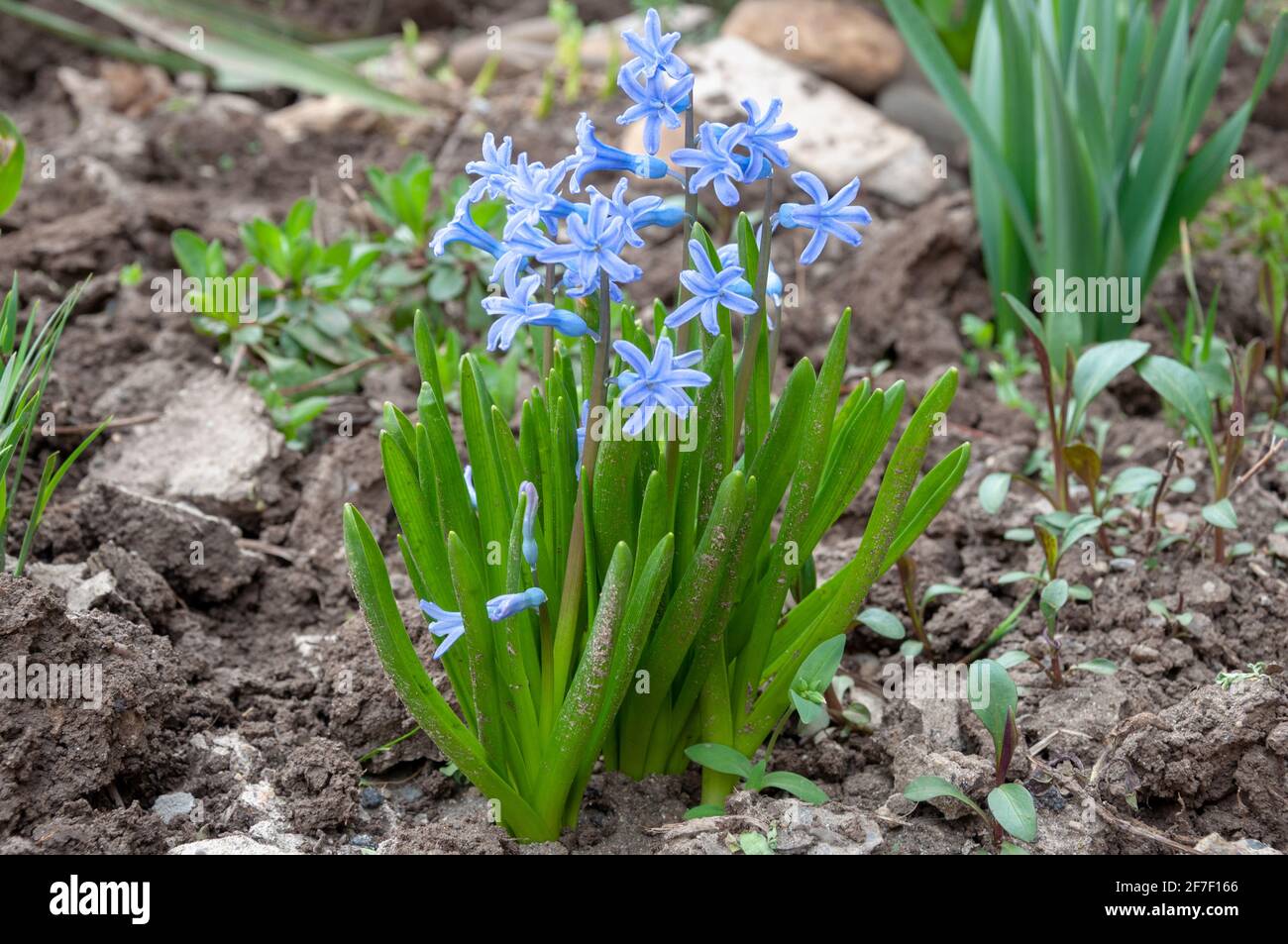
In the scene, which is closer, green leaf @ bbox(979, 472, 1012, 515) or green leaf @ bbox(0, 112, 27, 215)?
green leaf @ bbox(979, 472, 1012, 515)

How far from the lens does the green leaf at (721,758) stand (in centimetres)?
210

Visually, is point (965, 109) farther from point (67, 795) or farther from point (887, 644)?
point (67, 795)

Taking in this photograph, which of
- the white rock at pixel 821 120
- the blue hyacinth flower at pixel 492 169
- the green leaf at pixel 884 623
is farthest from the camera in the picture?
the white rock at pixel 821 120

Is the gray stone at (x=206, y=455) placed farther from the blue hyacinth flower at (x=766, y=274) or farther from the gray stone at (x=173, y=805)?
the blue hyacinth flower at (x=766, y=274)

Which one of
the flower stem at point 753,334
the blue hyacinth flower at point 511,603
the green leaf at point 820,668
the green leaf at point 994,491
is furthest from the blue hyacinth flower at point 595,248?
the green leaf at point 994,491

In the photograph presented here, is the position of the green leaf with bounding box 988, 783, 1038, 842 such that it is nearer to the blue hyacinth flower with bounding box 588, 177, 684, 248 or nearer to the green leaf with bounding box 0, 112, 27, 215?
the blue hyacinth flower with bounding box 588, 177, 684, 248

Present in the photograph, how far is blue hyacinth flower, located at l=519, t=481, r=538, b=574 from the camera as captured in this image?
1906 millimetres

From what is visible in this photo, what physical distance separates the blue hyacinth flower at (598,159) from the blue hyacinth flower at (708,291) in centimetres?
11

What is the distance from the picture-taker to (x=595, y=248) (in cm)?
173

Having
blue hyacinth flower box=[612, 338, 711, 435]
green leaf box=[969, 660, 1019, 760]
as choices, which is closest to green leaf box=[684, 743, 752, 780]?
green leaf box=[969, 660, 1019, 760]

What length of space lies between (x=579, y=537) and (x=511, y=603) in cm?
16

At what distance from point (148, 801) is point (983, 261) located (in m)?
3.02

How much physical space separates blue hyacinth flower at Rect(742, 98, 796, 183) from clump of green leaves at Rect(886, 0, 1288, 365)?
1.84 meters

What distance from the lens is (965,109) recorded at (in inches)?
143
